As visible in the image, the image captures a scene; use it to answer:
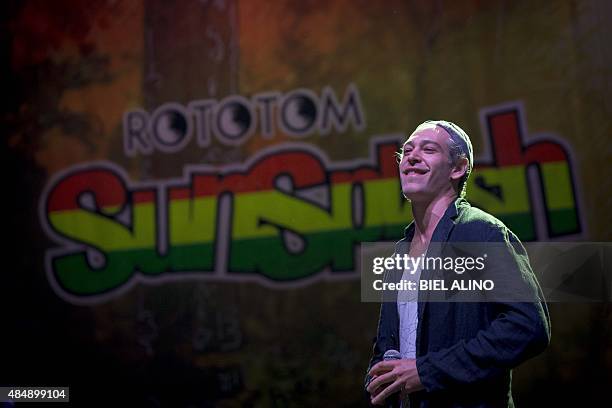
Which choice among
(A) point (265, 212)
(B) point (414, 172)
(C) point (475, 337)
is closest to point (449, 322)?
(C) point (475, 337)

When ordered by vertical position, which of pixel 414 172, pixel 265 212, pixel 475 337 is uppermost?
pixel 265 212

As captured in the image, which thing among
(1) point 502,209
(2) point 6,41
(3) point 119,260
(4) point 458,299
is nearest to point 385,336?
(4) point 458,299

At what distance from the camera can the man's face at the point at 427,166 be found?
155 cm

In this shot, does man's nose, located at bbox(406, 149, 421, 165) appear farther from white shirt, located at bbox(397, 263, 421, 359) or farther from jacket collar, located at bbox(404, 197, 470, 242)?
white shirt, located at bbox(397, 263, 421, 359)

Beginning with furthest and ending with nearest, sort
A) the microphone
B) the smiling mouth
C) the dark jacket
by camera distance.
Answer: the smiling mouth → the microphone → the dark jacket

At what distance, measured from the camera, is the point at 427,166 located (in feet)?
5.13

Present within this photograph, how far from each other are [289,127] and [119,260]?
3.78 ft

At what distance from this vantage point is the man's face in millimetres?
1552

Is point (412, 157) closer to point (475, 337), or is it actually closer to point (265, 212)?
point (475, 337)

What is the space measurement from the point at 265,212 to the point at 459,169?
1993 mm

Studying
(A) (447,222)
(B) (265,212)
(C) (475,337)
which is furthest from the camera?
(B) (265,212)

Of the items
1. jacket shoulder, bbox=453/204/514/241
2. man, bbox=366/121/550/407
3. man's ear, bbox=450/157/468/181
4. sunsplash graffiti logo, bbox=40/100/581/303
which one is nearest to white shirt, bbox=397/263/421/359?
man, bbox=366/121/550/407

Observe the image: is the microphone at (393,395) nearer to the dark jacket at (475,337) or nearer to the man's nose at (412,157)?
the dark jacket at (475,337)

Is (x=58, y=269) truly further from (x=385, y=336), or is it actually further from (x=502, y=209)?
(x=385, y=336)
